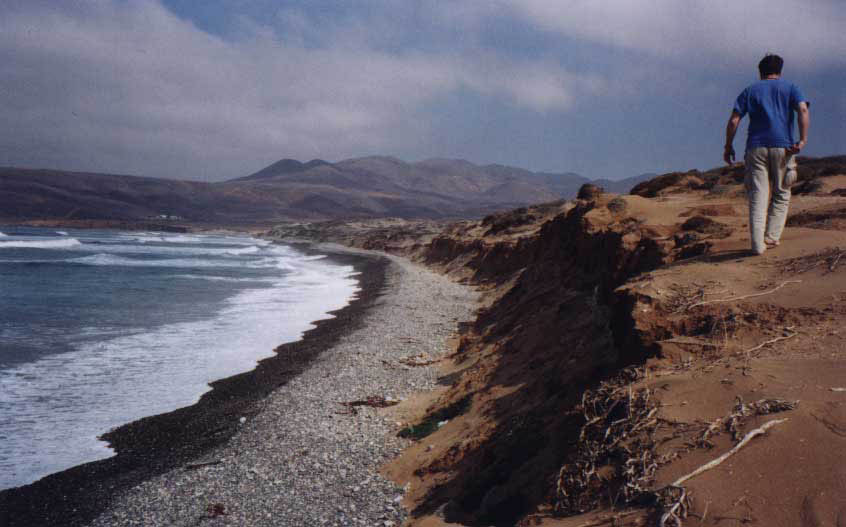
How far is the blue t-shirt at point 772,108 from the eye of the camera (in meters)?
5.44

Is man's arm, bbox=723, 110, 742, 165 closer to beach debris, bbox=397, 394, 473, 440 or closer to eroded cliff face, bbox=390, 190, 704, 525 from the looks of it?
eroded cliff face, bbox=390, 190, 704, 525

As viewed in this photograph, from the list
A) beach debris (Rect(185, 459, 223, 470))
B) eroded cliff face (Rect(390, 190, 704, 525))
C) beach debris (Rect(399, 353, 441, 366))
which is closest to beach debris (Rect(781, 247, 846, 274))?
eroded cliff face (Rect(390, 190, 704, 525))

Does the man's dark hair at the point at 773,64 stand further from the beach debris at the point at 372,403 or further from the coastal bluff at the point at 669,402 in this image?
the beach debris at the point at 372,403

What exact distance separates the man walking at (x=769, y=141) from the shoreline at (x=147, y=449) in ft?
25.7

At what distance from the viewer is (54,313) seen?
1922 cm

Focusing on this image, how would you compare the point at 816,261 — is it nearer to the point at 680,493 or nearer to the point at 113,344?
the point at 680,493

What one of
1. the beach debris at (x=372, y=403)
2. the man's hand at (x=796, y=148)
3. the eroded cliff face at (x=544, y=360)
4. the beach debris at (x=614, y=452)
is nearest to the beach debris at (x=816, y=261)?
the man's hand at (x=796, y=148)

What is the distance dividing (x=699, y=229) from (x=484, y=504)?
5.06 m

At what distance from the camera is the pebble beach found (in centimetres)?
579

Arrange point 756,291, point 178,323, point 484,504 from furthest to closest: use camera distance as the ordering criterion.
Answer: point 178,323, point 756,291, point 484,504

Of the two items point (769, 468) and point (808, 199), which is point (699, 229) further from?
point (769, 468)

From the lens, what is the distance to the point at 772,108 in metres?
5.45

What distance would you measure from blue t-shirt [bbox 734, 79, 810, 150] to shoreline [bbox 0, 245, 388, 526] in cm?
817

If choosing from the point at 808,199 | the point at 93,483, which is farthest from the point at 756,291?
the point at 93,483
